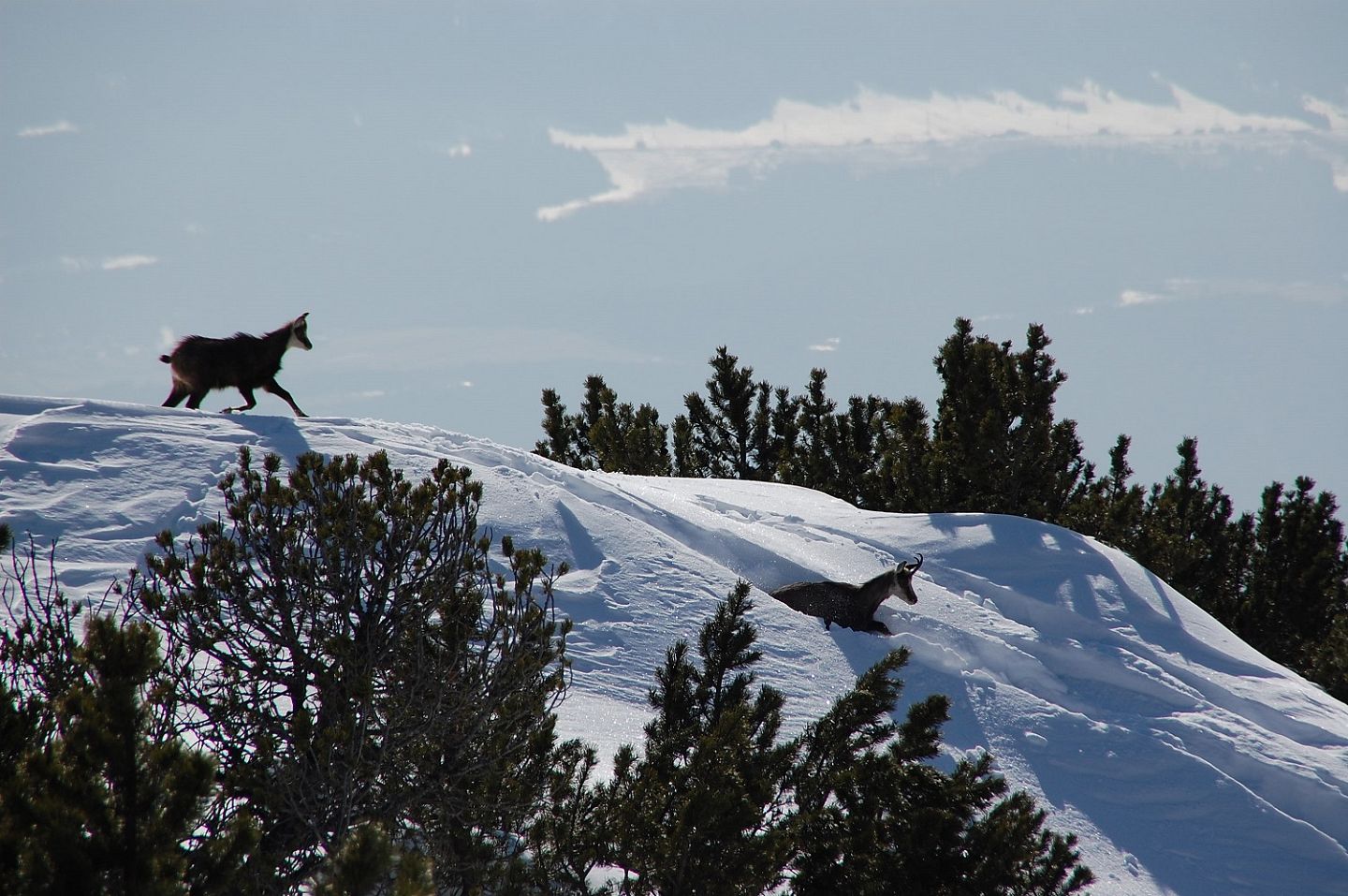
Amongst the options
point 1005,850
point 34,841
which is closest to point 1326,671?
point 1005,850

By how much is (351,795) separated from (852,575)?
27.6 ft

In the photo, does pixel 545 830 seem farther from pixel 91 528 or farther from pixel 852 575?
pixel 852 575

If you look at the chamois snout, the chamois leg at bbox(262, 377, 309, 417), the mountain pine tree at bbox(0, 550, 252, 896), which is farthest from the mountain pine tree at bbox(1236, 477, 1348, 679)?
the mountain pine tree at bbox(0, 550, 252, 896)

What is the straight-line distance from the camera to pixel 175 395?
12.5m

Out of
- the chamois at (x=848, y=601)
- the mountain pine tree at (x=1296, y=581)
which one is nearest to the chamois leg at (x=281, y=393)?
the chamois at (x=848, y=601)

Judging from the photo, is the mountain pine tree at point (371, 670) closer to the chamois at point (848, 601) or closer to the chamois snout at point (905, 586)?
the chamois at point (848, 601)

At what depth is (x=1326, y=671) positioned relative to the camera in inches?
687

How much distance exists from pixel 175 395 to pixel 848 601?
8094 mm

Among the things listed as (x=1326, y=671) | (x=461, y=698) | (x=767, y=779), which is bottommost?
(x=1326, y=671)

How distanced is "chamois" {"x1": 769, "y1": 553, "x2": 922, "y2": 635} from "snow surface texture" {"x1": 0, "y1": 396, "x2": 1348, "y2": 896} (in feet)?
0.63

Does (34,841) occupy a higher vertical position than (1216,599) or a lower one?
higher

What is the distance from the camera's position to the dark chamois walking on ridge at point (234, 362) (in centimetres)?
1192

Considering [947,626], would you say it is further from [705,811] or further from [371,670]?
[371,670]

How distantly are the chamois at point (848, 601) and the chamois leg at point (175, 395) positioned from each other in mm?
7469
